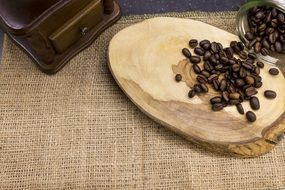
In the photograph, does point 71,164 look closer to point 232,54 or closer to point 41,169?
point 41,169

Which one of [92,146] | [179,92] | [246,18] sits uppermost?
[246,18]

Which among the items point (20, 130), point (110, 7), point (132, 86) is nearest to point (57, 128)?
point (20, 130)

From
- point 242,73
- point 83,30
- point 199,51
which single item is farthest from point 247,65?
point 83,30

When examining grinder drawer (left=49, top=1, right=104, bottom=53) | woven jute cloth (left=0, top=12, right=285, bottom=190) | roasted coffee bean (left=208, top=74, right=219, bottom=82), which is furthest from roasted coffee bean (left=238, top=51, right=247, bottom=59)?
grinder drawer (left=49, top=1, right=104, bottom=53)

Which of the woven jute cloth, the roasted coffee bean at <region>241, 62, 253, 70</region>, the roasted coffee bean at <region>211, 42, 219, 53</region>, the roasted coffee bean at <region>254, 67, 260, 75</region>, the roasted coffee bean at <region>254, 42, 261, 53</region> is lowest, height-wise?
the woven jute cloth

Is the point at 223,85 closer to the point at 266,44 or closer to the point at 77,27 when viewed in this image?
the point at 266,44

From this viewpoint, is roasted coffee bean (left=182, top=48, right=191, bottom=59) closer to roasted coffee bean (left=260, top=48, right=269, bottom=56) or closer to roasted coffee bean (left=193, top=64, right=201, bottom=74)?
roasted coffee bean (left=193, top=64, right=201, bottom=74)
